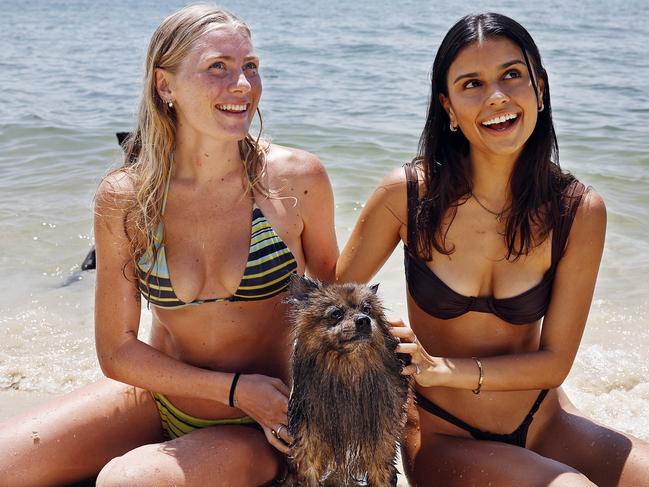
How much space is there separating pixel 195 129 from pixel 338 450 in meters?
1.57

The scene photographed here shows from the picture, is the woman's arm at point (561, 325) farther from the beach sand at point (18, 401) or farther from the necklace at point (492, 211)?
the beach sand at point (18, 401)

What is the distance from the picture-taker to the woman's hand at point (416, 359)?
3.22 metres

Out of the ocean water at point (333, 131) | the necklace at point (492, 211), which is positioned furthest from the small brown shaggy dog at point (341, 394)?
the ocean water at point (333, 131)

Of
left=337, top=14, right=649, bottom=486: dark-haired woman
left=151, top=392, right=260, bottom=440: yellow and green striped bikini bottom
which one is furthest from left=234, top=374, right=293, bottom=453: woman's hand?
left=337, top=14, right=649, bottom=486: dark-haired woman

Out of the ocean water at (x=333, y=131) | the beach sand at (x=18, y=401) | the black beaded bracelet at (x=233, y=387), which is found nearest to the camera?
the black beaded bracelet at (x=233, y=387)

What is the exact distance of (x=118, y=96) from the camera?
14.5 metres

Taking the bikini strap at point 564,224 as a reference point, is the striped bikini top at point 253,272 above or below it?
below

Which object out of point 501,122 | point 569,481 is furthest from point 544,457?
point 501,122

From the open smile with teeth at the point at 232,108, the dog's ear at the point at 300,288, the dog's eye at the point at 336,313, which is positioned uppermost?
the open smile with teeth at the point at 232,108

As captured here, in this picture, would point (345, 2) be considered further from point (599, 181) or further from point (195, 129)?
point (195, 129)

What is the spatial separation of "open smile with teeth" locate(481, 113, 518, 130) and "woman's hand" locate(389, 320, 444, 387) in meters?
0.95

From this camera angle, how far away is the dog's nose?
293 cm

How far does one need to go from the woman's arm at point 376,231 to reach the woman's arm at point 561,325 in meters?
0.63

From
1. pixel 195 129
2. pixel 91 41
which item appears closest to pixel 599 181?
pixel 195 129
